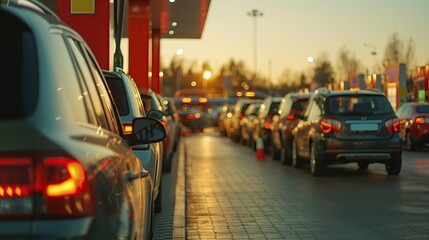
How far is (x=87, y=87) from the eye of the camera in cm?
420

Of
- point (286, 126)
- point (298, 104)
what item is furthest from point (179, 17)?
point (286, 126)

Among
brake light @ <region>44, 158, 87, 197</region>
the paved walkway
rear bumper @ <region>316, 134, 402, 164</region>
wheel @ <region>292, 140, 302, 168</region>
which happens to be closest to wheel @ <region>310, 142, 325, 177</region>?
rear bumper @ <region>316, 134, 402, 164</region>

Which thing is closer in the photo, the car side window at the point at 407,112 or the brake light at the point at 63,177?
the brake light at the point at 63,177

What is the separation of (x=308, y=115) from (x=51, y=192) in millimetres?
16151

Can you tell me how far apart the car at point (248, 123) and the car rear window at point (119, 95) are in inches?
865

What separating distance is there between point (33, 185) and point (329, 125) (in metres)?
14.6

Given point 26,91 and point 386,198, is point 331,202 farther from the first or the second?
point 26,91

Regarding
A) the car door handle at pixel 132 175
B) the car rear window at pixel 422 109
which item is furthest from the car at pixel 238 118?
the car door handle at pixel 132 175

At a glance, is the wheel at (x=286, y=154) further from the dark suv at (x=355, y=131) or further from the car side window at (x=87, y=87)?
the car side window at (x=87, y=87)

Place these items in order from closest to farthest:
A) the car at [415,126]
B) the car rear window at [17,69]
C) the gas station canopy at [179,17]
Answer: the car rear window at [17,69]
the car at [415,126]
the gas station canopy at [179,17]

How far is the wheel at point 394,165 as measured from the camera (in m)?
17.7

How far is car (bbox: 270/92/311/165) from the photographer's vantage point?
21812 millimetres

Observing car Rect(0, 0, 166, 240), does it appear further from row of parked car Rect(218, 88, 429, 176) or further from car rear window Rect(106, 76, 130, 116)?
row of parked car Rect(218, 88, 429, 176)

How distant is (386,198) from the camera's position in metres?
13.6
